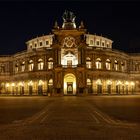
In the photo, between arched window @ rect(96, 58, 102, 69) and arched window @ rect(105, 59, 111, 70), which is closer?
arched window @ rect(96, 58, 102, 69)

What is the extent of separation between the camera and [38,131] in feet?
36.8

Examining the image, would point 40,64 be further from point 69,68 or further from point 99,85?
point 99,85

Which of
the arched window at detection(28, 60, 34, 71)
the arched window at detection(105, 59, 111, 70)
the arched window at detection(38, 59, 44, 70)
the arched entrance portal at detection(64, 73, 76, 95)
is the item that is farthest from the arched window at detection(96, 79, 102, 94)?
the arched window at detection(28, 60, 34, 71)

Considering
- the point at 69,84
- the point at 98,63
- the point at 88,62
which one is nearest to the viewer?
the point at 69,84

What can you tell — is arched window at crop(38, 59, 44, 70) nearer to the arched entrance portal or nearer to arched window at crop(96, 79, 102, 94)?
the arched entrance portal

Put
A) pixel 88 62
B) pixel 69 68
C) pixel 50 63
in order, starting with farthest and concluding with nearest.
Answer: pixel 50 63 < pixel 88 62 < pixel 69 68

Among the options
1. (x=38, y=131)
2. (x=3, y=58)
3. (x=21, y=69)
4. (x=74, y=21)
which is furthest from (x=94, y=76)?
(x=38, y=131)

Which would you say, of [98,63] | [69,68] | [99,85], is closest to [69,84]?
[69,68]

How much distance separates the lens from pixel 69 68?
224ft

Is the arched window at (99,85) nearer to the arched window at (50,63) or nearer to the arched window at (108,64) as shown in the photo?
the arched window at (108,64)

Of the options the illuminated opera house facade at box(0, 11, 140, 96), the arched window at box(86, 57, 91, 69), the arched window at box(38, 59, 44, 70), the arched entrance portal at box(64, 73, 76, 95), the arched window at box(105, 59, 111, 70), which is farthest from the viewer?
the arched window at box(105, 59, 111, 70)

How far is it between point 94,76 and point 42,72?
15941 millimetres

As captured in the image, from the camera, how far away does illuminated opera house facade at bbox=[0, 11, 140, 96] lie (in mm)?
68875

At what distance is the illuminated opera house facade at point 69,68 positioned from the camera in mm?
68875
